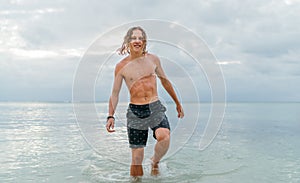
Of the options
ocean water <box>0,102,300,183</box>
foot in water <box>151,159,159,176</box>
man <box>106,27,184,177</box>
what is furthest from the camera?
foot in water <box>151,159,159,176</box>

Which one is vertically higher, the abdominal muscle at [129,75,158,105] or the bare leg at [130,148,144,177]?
the abdominal muscle at [129,75,158,105]

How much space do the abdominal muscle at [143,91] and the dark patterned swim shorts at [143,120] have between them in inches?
3.2

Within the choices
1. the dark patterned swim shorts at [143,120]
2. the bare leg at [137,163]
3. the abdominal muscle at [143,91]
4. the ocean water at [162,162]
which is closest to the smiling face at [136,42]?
the abdominal muscle at [143,91]

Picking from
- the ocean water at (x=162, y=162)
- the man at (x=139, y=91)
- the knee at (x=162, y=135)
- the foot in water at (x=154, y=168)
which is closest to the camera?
the knee at (x=162, y=135)

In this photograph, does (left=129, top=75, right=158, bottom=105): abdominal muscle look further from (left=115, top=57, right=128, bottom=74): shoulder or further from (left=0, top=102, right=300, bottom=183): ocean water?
(left=0, top=102, right=300, bottom=183): ocean water

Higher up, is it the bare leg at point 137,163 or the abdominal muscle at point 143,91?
the abdominal muscle at point 143,91

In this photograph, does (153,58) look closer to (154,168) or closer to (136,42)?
(136,42)

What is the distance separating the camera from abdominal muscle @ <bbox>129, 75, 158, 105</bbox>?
5488 mm

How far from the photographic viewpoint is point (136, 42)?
534 cm

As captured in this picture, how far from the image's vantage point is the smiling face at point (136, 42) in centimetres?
535

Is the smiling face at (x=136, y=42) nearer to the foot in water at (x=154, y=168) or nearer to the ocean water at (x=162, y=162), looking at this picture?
the ocean water at (x=162, y=162)

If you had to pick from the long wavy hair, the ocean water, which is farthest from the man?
the ocean water

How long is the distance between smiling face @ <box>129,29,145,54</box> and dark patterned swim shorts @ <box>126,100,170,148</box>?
0.90 m

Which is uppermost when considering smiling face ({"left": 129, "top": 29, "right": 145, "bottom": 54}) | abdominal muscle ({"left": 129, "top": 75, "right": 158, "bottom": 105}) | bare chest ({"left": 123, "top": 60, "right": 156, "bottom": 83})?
smiling face ({"left": 129, "top": 29, "right": 145, "bottom": 54})
